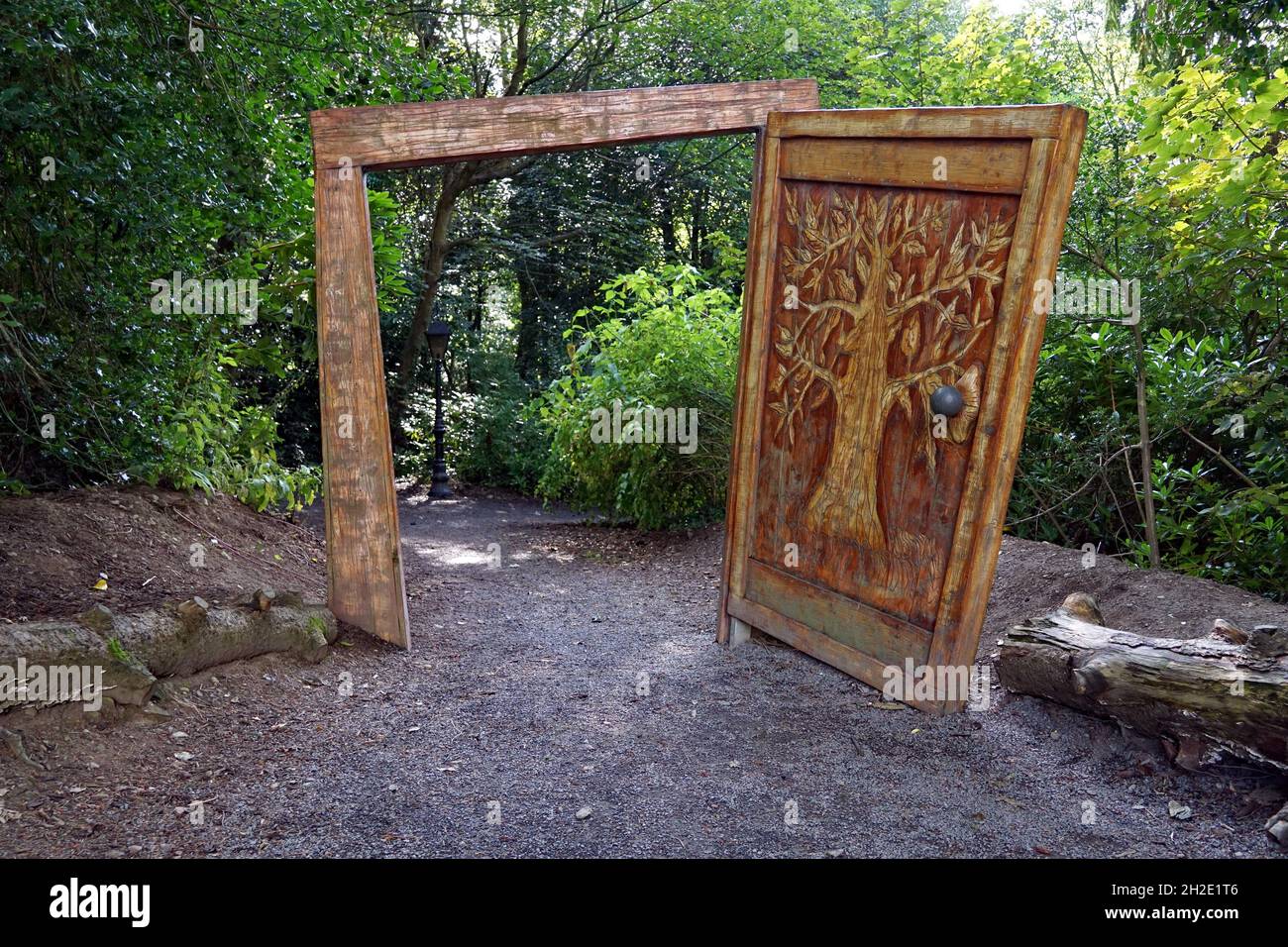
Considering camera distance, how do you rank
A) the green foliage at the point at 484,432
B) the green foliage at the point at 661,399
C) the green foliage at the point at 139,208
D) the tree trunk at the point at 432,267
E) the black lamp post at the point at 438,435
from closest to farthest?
the green foliage at the point at 139,208
the green foliage at the point at 661,399
the black lamp post at the point at 438,435
the green foliage at the point at 484,432
the tree trunk at the point at 432,267

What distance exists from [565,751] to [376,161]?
2877 millimetres

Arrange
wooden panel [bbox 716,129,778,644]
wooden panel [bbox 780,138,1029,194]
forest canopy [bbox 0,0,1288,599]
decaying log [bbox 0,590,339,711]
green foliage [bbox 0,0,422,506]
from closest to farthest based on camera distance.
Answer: decaying log [bbox 0,590,339,711], wooden panel [bbox 780,138,1029,194], green foliage [bbox 0,0,422,506], forest canopy [bbox 0,0,1288,599], wooden panel [bbox 716,129,778,644]

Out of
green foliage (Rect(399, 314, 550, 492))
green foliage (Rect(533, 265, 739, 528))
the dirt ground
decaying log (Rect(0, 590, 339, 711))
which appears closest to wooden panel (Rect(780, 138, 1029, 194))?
the dirt ground

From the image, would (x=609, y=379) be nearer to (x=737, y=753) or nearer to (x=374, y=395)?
(x=374, y=395)

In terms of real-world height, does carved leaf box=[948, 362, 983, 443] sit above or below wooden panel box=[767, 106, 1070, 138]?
below

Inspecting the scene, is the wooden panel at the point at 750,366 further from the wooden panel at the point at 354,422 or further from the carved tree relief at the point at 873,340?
the wooden panel at the point at 354,422

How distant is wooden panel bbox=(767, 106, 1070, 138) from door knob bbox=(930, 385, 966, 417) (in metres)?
0.97

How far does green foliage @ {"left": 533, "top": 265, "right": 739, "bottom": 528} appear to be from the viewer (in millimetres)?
8977

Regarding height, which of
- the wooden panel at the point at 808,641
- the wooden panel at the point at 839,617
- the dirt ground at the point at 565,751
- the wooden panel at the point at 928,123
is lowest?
the dirt ground at the point at 565,751

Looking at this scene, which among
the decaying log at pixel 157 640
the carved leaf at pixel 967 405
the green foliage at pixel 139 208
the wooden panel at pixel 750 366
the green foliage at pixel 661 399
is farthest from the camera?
the green foliage at pixel 661 399

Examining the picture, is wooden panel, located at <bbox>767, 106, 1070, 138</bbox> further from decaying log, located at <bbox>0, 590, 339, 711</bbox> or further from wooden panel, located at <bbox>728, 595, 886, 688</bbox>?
decaying log, located at <bbox>0, 590, 339, 711</bbox>

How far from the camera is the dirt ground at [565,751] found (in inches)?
129

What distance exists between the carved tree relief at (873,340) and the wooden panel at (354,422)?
1.94m

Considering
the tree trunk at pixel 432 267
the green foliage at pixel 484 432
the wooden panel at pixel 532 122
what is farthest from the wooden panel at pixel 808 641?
the tree trunk at pixel 432 267
